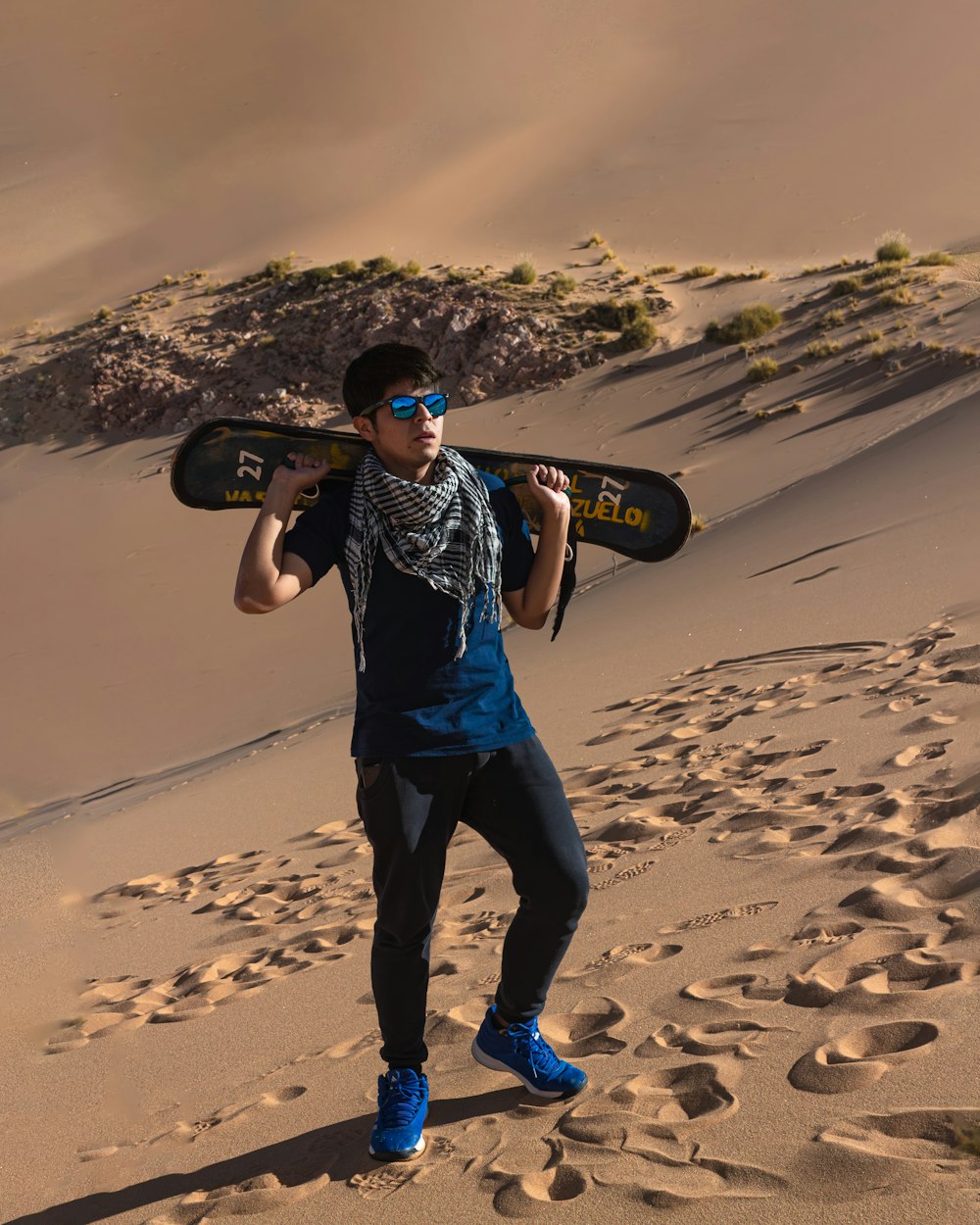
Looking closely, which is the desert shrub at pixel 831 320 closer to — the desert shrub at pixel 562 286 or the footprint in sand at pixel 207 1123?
the desert shrub at pixel 562 286

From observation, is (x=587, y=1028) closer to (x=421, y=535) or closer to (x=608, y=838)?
(x=421, y=535)

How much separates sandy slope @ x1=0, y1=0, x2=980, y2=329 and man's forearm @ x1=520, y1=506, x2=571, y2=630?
29.2 metres

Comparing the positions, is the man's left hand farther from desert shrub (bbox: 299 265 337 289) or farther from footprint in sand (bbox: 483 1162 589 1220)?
desert shrub (bbox: 299 265 337 289)

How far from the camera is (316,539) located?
111 inches

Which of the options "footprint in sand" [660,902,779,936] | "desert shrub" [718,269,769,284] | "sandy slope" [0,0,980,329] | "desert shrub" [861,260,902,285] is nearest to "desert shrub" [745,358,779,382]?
"desert shrub" [861,260,902,285]

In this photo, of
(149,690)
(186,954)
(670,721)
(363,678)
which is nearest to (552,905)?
(363,678)

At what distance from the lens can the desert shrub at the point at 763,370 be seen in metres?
19.3

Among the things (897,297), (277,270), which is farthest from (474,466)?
(277,270)

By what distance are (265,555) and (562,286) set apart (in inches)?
925

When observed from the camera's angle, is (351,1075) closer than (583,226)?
Yes

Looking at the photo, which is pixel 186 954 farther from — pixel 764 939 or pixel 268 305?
pixel 268 305

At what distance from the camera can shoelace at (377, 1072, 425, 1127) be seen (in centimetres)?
289

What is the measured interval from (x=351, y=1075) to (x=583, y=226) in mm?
34283

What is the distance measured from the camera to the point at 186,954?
5109 mm
